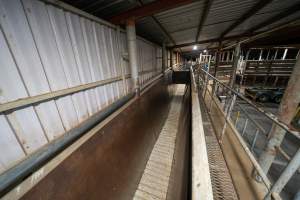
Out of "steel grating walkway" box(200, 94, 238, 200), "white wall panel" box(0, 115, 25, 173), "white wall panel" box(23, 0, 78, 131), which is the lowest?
"steel grating walkway" box(200, 94, 238, 200)

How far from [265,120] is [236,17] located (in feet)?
18.4

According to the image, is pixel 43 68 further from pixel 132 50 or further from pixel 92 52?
pixel 132 50

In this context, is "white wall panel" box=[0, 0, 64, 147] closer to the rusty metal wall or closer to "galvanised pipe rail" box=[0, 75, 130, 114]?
"galvanised pipe rail" box=[0, 75, 130, 114]

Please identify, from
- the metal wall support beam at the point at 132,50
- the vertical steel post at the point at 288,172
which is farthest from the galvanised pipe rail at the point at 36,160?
the vertical steel post at the point at 288,172

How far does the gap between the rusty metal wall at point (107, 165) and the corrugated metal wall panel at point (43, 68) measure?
43 cm

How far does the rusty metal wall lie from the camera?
1.15m

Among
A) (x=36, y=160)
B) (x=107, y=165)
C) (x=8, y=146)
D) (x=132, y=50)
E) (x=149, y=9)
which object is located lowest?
(x=107, y=165)

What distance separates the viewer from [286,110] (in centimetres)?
159

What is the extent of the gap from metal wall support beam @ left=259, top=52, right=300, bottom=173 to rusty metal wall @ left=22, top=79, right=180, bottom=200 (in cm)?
216

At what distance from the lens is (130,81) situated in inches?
125

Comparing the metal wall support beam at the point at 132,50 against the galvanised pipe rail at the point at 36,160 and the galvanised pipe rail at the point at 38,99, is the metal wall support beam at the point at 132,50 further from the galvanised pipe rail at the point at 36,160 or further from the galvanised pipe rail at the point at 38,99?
the galvanised pipe rail at the point at 36,160

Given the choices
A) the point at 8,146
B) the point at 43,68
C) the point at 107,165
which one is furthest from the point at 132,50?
the point at 8,146

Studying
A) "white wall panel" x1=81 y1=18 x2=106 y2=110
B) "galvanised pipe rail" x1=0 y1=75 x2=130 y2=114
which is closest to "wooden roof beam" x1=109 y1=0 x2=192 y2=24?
"white wall panel" x1=81 y1=18 x2=106 y2=110

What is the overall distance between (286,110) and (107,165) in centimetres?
260
